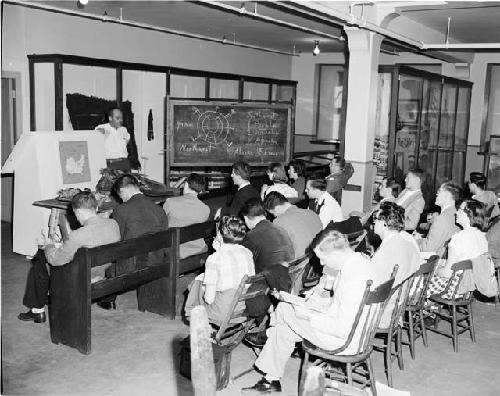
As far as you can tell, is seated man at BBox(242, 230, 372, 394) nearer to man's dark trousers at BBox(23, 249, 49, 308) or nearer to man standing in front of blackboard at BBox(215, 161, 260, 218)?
man's dark trousers at BBox(23, 249, 49, 308)

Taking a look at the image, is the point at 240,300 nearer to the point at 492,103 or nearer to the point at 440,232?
the point at 440,232

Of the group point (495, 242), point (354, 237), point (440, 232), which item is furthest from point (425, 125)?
point (354, 237)

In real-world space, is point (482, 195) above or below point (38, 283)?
above

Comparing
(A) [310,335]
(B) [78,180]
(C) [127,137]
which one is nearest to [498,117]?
(C) [127,137]

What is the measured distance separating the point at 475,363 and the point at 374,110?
4607mm

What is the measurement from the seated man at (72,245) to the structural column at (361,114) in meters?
4.51

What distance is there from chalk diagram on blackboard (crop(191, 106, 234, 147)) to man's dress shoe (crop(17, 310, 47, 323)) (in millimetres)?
3742

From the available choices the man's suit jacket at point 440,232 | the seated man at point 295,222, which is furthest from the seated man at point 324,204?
the man's suit jacket at point 440,232

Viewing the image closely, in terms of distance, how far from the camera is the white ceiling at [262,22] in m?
7.62

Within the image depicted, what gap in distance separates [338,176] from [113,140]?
3.01 meters

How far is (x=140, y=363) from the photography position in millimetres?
4324

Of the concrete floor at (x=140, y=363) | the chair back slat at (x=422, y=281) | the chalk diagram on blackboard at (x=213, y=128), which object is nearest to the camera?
the concrete floor at (x=140, y=363)

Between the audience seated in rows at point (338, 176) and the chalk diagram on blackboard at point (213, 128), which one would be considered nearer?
the audience seated in rows at point (338, 176)

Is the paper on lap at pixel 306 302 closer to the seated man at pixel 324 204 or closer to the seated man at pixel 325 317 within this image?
the seated man at pixel 325 317
